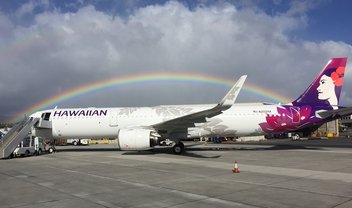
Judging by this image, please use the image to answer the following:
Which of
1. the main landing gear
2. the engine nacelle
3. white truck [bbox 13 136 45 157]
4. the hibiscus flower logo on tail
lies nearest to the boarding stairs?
white truck [bbox 13 136 45 157]

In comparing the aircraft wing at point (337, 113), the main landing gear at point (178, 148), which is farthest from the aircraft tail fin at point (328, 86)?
the main landing gear at point (178, 148)

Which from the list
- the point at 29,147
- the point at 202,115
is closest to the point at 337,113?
the point at 202,115

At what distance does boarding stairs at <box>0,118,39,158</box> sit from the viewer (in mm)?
21453

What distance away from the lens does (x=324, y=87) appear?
2481 cm

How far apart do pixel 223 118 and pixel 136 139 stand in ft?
23.6

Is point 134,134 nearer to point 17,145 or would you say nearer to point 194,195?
point 17,145

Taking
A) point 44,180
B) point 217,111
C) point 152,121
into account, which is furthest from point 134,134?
point 44,180

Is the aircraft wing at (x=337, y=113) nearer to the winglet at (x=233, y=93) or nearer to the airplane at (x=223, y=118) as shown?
the airplane at (x=223, y=118)

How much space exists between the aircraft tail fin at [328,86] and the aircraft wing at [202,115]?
27.1 feet

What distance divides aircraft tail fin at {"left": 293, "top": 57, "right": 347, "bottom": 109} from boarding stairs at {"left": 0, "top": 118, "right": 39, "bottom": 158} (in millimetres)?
20191

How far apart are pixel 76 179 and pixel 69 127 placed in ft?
44.7

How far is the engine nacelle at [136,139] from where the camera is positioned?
20.5 m

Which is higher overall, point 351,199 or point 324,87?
point 324,87

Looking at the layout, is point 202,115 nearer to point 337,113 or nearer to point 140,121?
point 140,121
